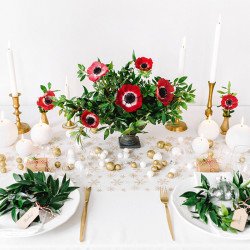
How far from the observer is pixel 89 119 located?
978 millimetres

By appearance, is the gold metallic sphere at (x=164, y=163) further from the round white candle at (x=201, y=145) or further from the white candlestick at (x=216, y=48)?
the white candlestick at (x=216, y=48)

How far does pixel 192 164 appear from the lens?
1047 mm

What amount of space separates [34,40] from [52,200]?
807 millimetres

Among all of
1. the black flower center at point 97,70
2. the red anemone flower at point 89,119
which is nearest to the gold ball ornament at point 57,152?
the red anemone flower at point 89,119

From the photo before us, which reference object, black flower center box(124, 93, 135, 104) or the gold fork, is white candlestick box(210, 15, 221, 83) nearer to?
black flower center box(124, 93, 135, 104)

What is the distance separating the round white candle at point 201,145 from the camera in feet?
3.58

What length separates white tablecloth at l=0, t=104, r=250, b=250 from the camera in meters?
0.77

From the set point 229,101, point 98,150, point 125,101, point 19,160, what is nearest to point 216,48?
point 229,101

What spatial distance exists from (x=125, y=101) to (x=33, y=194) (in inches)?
13.3

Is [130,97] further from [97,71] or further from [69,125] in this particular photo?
[69,125]

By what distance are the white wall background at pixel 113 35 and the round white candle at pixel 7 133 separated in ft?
1.41

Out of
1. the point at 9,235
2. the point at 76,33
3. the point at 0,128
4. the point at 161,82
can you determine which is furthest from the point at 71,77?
the point at 9,235

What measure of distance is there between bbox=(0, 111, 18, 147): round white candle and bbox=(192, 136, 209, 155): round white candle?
1.85ft

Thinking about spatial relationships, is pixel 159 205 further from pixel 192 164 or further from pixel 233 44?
pixel 233 44
